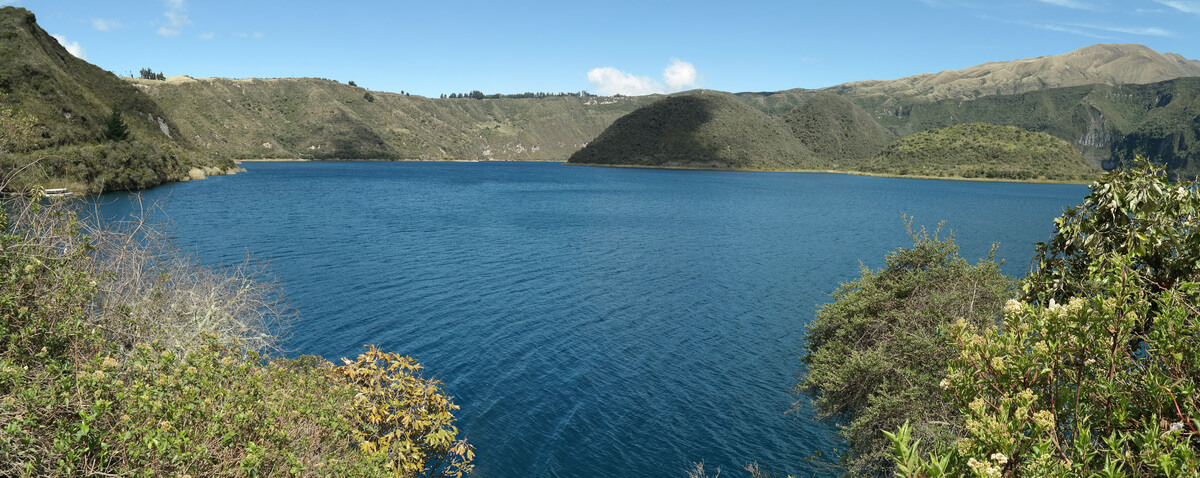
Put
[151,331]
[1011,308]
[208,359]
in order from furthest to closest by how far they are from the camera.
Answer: [151,331] → [208,359] → [1011,308]

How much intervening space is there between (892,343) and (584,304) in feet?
76.4

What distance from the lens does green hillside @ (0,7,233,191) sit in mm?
83125

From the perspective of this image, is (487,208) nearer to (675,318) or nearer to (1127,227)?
(675,318)

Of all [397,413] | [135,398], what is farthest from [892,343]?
[135,398]

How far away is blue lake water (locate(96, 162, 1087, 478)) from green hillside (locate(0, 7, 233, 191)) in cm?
990

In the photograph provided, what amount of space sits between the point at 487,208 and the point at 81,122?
243ft

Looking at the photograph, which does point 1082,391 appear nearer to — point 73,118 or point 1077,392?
point 1077,392

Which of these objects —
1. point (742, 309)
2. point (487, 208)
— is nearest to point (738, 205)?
point (487, 208)

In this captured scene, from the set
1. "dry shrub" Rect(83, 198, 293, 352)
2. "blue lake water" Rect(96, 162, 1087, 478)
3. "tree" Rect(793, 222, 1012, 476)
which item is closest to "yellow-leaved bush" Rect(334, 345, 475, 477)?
"dry shrub" Rect(83, 198, 293, 352)

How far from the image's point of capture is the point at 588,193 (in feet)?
436

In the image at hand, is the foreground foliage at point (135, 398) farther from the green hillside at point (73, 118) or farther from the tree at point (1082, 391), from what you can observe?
the green hillside at point (73, 118)

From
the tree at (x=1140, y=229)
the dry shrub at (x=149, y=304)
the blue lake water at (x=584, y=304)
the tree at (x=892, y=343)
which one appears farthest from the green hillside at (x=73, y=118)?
the tree at (x=1140, y=229)

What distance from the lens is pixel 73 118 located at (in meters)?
101

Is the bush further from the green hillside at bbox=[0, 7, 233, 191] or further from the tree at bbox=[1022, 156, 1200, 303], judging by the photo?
the green hillside at bbox=[0, 7, 233, 191]
